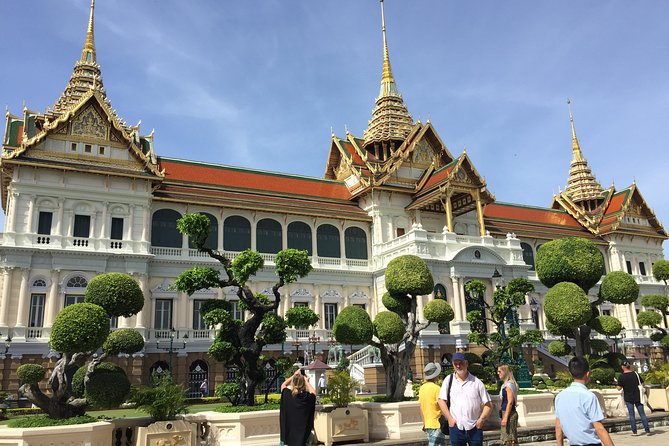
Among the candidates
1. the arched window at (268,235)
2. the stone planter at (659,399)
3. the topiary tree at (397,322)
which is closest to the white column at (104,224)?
the arched window at (268,235)

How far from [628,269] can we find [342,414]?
41339 mm

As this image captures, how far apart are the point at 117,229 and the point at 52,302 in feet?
16.0

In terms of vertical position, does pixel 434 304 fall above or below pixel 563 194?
below

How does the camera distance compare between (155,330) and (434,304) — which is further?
(155,330)

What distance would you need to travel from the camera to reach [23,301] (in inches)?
1025

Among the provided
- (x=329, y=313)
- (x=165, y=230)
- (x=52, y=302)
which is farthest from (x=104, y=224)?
(x=329, y=313)

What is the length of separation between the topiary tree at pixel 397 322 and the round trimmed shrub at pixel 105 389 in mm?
Result: 6379

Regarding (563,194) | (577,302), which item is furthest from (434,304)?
(563,194)

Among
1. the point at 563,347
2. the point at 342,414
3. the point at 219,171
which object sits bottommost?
the point at 342,414

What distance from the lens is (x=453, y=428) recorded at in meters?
7.37

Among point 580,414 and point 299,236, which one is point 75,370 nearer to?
point 580,414

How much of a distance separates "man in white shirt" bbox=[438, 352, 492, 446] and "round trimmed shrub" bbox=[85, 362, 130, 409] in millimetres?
7820

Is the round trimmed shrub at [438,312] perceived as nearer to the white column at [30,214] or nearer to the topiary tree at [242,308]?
the topiary tree at [242,308]

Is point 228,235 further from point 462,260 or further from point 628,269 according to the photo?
point 628,269
